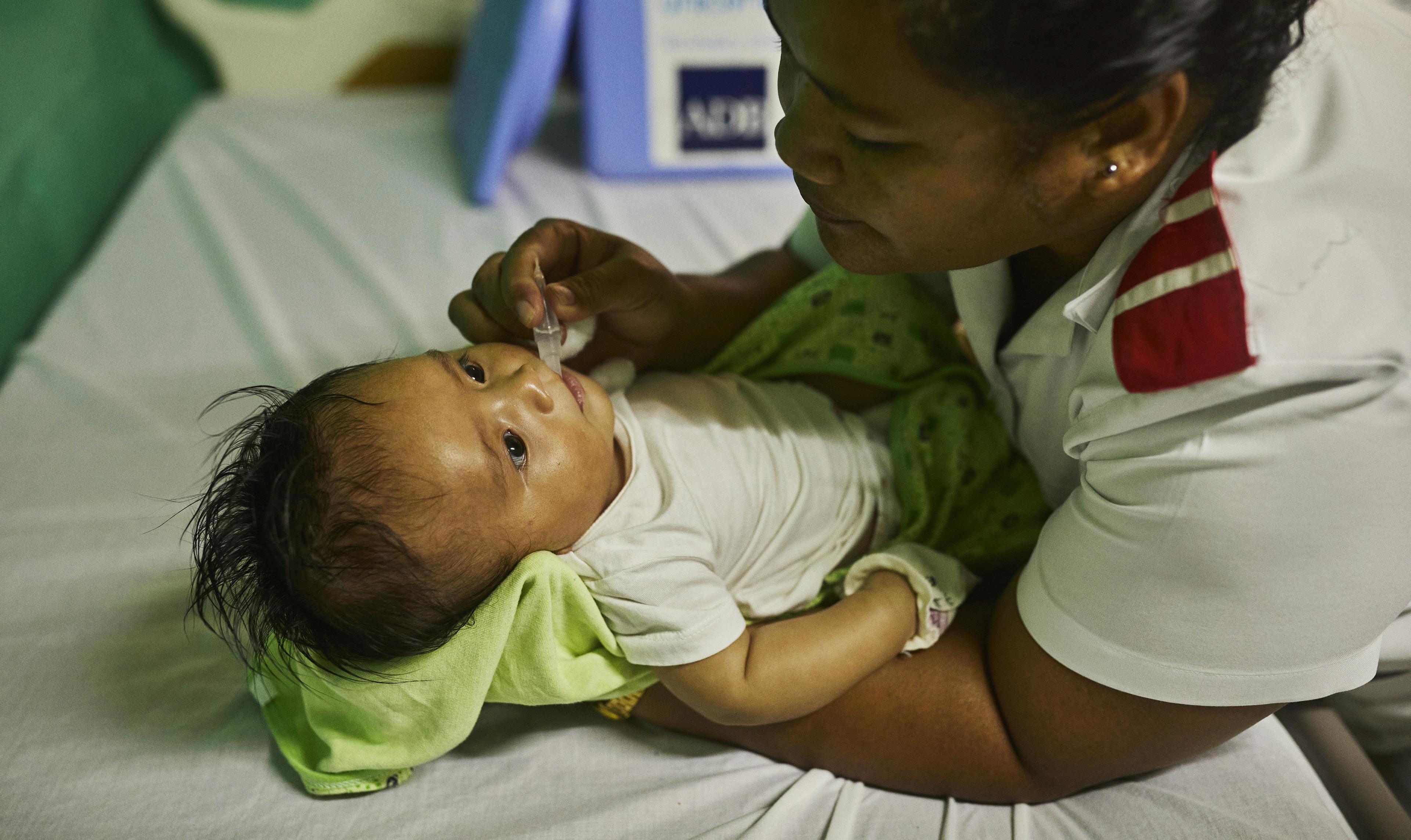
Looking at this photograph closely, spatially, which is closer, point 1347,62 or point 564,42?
point 1347,62

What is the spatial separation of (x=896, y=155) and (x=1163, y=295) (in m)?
0.22

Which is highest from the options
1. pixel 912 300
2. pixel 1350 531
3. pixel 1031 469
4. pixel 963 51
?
pixel 963 51

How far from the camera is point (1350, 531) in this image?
0.70 meters

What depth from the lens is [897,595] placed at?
99 centimetres

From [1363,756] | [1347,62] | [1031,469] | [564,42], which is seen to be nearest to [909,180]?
[1347,62]

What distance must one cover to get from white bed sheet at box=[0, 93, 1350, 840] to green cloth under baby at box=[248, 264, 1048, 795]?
7cm

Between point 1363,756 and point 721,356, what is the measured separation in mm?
824

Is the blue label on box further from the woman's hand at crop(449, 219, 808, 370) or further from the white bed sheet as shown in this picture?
the woman's hand at crop(449, 219, 808, 370)

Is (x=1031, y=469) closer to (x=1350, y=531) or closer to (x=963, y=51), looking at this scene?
(x=1350, y=531)

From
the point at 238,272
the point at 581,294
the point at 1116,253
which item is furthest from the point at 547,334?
the point at 238,272

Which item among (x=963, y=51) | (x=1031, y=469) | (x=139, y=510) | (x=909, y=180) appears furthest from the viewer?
(x=139, y=510)

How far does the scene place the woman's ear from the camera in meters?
0.68

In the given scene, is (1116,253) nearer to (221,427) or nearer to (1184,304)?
(1184,304)

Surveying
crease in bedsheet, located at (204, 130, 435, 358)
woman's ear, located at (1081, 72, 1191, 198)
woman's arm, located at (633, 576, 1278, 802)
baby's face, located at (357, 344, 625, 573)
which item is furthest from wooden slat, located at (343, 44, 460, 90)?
woman's ear, located at (1081, 72, 1191, 198)
